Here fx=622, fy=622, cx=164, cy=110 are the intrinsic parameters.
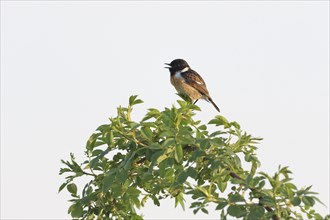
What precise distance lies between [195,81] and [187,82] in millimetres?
204

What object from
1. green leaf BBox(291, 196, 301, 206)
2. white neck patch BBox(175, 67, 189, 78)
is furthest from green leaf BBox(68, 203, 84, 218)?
white neck patch BBox(175, 67, 189, 78)

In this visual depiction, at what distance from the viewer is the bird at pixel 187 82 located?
13.6m

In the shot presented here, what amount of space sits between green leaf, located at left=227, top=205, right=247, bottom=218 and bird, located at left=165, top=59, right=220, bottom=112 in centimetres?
905

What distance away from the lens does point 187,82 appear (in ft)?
44.7

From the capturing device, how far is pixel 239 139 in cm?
527

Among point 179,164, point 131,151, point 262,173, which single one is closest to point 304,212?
point 262,173

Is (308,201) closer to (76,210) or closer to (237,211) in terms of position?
(237,211)

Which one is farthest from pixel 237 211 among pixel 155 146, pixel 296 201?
pixel 155 146

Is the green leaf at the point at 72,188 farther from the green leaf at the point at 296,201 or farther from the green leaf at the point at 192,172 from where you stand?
the green leaf at the point at 296,201

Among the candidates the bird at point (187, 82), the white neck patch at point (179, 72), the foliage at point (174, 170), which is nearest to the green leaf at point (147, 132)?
the foliage at point (174, 170)

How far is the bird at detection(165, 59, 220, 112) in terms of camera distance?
13.6 m

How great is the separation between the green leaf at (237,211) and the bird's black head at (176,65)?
984cm

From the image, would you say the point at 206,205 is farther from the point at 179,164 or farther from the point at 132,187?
the point at 132,187

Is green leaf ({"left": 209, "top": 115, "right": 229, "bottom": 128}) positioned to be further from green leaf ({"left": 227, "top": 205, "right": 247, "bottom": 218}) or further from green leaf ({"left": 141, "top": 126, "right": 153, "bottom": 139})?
green leaf ({"left": 227, "top": 205, "right": 247, "bottom": 218})
